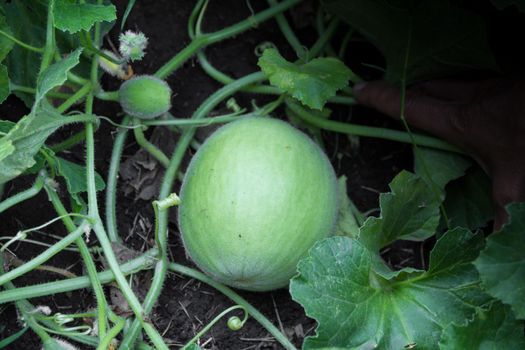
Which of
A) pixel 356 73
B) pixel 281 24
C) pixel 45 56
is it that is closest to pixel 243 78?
pixel 281 24

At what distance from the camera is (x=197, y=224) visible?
1.76 m

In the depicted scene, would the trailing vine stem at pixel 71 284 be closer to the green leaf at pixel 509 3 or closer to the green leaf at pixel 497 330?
the green leaf at pixel 497 330

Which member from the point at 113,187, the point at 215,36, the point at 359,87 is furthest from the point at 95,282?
the point at 359,87

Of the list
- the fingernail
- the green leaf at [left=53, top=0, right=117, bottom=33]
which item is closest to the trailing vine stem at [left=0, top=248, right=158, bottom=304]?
the green leaf at [left=53, top=0, right=117, bottom=33]

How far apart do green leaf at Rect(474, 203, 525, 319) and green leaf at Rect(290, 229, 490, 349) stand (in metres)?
0.18

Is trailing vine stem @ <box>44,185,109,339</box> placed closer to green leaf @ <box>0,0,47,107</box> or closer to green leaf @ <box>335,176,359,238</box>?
green leaf @ <box>0,0,47,107</box>

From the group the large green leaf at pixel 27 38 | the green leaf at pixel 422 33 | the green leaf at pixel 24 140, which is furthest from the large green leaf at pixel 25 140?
the green leaf at pixel 422 33

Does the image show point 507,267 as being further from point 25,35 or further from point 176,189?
point 25,35

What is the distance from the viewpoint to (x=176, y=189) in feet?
6.82

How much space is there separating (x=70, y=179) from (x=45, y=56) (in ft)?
0.95

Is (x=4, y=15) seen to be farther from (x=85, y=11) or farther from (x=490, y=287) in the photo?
(x=490, y=287)

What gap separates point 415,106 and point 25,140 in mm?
1069

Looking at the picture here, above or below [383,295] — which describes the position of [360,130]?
above

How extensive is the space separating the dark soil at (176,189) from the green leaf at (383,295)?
439 mm
